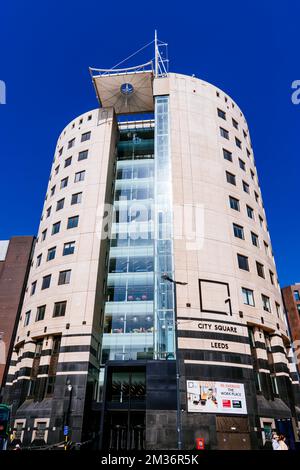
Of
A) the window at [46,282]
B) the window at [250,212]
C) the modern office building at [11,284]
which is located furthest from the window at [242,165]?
the modern office building at [11,284]

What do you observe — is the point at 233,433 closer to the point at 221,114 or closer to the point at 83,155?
the point at 83,155

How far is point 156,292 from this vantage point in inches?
1622

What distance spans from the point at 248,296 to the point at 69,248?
78.0ft

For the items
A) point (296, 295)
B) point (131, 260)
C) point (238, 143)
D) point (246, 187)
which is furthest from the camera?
point (296, 295)

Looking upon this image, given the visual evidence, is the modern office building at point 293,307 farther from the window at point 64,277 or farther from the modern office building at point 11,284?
the modern office building at point 11,284

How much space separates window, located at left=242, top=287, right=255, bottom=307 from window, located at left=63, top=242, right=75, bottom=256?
73.6 ft

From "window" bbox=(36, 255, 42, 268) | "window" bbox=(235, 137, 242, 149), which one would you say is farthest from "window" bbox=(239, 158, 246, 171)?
"window" bbox=(36, 255, 42, 268)

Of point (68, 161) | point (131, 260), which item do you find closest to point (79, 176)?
point (68, 161)

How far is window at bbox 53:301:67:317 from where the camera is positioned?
41156mm

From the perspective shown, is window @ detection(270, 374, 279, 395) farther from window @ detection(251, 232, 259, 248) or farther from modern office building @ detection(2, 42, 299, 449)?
window @ detection(251, 232, 259, 248)

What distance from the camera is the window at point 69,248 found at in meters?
45.2

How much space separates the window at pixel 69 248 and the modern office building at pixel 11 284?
95.5ft

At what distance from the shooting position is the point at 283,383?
129 ft
